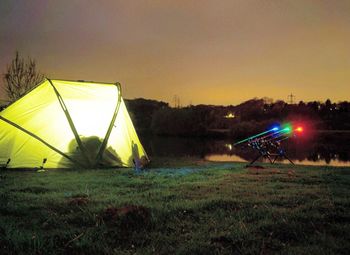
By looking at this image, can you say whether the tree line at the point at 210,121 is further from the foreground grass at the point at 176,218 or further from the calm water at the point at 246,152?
the foreground grass at the point at 176,218

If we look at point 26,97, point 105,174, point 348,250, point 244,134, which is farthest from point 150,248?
point 244,134

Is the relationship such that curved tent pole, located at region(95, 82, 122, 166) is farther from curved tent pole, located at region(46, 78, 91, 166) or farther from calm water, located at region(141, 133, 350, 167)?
calm water, located at region(141, 133, 350, 167)

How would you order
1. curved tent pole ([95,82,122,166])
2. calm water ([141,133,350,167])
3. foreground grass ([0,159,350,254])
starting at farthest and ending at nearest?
calm water ([141,133,350,167]), curved tent pole ([95,82,122,166]), foreground grass ([0,159,350,254])

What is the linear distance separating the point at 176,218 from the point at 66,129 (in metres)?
9.02

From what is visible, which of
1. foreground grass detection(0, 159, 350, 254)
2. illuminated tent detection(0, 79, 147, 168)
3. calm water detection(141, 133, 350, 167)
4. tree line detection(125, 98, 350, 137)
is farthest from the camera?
tree line detection(125, 98, 350, 137)

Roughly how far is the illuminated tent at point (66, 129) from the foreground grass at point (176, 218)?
401 cm

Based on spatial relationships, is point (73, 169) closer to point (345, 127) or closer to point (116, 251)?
point (116, 251)

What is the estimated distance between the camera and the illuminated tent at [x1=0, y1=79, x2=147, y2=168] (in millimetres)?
13852

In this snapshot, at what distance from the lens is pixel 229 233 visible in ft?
17.7

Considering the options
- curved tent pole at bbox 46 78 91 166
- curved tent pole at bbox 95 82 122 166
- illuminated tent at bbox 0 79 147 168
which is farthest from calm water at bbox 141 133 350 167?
curved tent pole at bbox 46 78 91 166

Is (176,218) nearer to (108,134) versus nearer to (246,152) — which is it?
(108,134)

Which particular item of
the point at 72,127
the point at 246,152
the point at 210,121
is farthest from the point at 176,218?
the point at 210,121

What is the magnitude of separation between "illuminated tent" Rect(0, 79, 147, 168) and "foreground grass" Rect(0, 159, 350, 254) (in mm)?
4015

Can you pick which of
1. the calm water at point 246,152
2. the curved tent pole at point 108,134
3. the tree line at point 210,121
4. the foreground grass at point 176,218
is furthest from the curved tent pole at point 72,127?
the tree line at point 210,121
